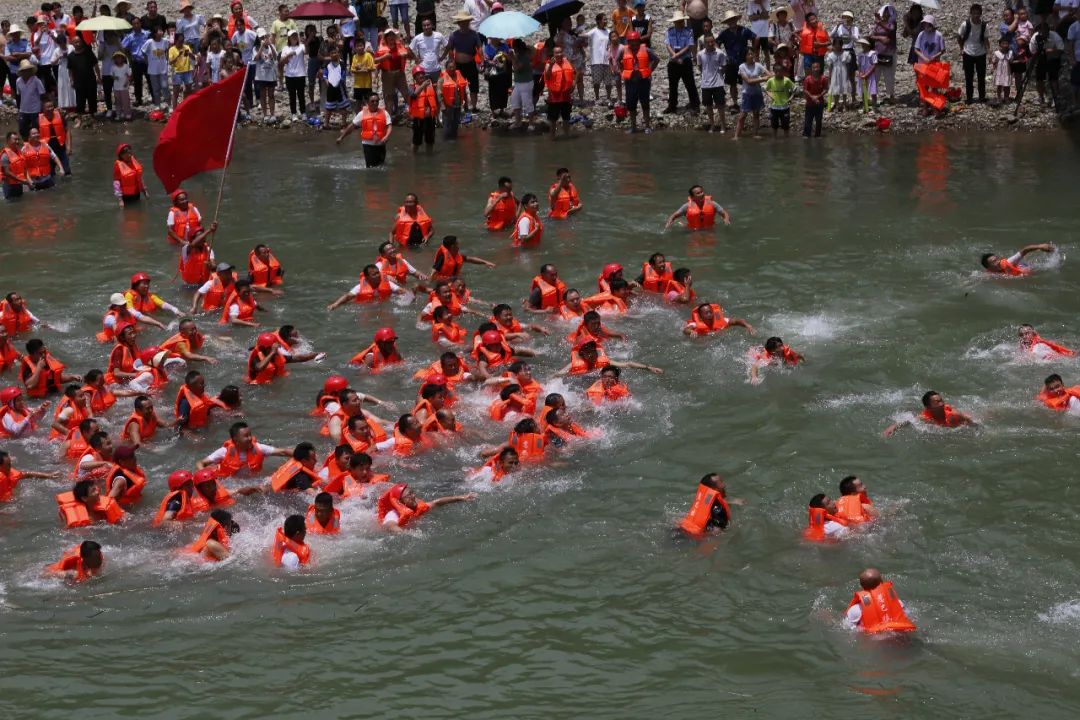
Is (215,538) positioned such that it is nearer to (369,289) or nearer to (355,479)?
(355,479)

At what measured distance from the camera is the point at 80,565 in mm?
14320

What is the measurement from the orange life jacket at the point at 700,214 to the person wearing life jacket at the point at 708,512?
10299 mm

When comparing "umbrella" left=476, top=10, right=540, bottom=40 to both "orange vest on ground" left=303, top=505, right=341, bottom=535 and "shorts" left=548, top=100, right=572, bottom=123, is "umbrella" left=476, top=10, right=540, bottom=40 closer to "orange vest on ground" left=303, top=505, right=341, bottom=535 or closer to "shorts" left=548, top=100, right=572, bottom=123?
"shorts" left=548, top=100, right=572, bottom=123

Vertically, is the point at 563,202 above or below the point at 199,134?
below

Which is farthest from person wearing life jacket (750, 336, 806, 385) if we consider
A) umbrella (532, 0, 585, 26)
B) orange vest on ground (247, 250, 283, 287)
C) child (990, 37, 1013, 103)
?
child (990, 37, 1013, 103)

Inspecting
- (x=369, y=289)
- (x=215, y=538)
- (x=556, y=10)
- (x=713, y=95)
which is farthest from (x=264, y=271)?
(x=713, y=95)

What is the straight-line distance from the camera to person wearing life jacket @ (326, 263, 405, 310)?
71.1ft

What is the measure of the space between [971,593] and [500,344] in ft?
25.0

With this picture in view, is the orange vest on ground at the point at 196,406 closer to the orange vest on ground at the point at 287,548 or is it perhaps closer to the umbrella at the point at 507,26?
the orange vest on ground at the point at 287,548

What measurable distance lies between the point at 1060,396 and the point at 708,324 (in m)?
4.90

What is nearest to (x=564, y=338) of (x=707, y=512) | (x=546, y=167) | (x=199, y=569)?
(x=707, y=512)

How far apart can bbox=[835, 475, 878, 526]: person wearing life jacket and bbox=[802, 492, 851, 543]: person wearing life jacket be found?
0.32ft

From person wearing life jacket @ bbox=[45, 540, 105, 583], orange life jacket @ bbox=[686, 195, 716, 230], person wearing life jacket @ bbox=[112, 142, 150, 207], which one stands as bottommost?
person wearing life jacket @ bbox=[45, 540, 105, 583]

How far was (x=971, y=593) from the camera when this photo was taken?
532 inches
